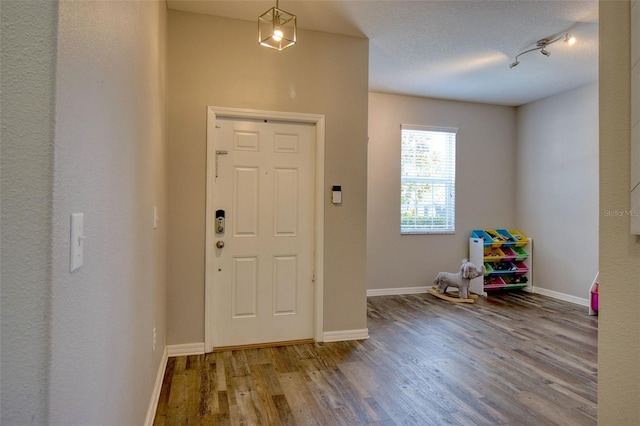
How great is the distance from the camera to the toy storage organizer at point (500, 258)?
202 inches

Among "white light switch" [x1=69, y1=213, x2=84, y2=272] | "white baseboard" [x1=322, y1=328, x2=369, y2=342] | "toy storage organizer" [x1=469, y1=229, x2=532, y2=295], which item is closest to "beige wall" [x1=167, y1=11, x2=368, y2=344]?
"white baseboard" [x1=322, y1=328, x2=369, y2=342]

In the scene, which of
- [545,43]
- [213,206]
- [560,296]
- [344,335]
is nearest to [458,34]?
[545,43]

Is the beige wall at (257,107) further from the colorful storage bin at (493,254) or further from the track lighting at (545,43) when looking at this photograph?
the colorful storage bin at (493,254)

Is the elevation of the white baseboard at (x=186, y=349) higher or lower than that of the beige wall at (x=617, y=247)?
lower

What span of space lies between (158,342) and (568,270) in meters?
5.03

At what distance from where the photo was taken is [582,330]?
3631 millimetres

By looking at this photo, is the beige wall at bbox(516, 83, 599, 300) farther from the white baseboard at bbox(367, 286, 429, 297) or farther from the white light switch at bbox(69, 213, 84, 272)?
the white light switch at bbox(69, 213, 84, 272)

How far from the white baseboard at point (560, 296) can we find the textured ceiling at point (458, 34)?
276 centimetres

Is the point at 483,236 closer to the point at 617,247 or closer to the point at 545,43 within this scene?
the point at 545,43

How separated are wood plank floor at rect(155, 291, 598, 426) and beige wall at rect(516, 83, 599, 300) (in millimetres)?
1266

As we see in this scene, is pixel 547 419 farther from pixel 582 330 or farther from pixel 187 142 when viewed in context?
pixel 187 142

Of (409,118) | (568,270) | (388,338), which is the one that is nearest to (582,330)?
(568,270)

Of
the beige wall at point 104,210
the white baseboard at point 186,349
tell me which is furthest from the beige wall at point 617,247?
the white baseboard at point 186,349

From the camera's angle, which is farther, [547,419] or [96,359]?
[547,419]
